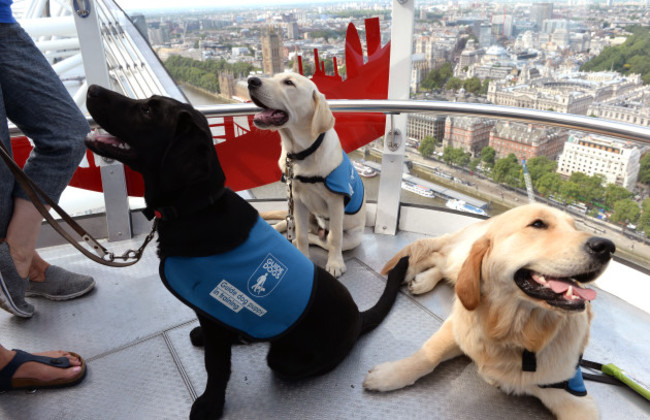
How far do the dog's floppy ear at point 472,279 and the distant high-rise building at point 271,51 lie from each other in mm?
1774

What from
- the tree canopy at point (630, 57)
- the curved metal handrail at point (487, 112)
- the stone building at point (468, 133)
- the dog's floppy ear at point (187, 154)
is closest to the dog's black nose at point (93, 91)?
the dog's floppy ear at point (187, 154)

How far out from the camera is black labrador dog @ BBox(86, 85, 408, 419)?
46.0 inches

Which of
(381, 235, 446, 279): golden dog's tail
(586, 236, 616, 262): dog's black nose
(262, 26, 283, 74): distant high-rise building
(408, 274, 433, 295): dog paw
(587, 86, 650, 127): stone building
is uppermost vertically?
(262, 26, 283, 74): distant high-rise building

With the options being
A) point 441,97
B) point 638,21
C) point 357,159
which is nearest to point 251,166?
point 357,159

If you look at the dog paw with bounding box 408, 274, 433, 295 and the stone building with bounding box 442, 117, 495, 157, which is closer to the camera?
the dog paw with bounding box 408, 274, 433, 295

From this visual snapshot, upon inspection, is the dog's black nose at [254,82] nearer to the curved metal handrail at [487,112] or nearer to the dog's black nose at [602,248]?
the curved metal handrail at [487,112]

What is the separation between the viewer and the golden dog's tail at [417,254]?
6.78 ft

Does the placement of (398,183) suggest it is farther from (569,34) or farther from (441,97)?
(569,34)

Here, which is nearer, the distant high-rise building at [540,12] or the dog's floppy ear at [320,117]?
the dog's floppy ear at [320,117]

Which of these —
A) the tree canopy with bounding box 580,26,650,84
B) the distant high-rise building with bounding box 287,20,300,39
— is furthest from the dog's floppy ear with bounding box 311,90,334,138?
the tree canopy with bounding box 580,26,650,84

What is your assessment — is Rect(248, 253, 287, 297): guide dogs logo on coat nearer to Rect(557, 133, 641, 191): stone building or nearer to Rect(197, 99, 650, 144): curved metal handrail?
Rect(197, 99, 650, 144): curved metal handrail

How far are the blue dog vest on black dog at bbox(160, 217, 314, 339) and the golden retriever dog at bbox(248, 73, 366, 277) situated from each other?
2.48 feet

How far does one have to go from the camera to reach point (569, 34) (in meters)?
2.67

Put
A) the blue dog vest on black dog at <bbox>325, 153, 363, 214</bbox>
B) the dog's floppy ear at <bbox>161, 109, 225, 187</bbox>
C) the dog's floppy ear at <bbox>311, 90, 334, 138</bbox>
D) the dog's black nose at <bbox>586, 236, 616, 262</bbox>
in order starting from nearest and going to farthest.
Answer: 1. the dog's black nose at <bbox>586, 236, 616, 262</bbox>
2. the dog's floppy ear at <bbox>161, 109, 225, 187</bbox>
3. the dog's floppy ear at <bbox>311, 90, 334, 138</bbox>
4. the blue dog vest on black dog at <bbox>325, 153, 363, 214</bbox>
